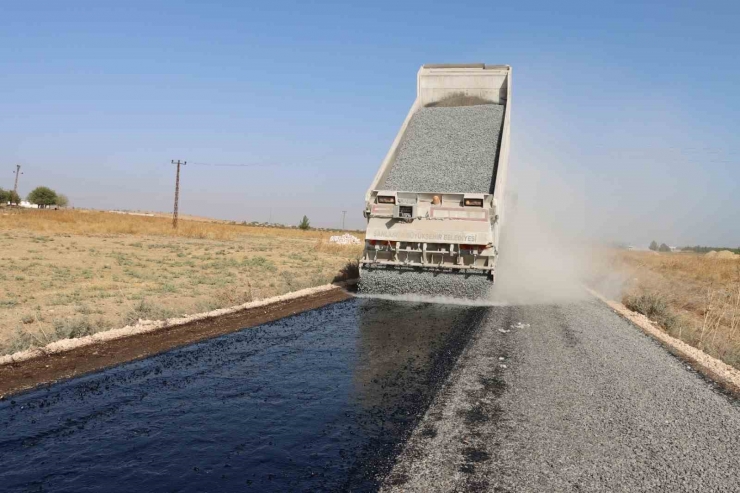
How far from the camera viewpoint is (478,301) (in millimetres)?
12297

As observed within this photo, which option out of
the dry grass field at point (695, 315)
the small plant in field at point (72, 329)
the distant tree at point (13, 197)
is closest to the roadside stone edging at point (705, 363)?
the dry grass field at point (695, 315)

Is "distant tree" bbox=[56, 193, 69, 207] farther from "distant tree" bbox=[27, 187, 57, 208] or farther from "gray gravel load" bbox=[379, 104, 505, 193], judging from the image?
"gray gravel load" bbox=[379, 104, 505, 193]

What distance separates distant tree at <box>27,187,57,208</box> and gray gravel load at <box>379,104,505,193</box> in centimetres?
11099

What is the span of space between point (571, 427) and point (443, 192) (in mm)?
8295

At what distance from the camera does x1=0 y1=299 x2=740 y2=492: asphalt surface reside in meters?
3.84

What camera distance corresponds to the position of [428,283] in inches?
484

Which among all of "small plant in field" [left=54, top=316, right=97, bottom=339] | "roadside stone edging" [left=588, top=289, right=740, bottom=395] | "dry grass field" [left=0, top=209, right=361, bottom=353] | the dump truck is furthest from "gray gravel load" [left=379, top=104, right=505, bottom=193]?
"small plant in field" [left=54, top=316, right=97, bottom=339]

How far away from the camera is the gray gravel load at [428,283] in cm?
1212

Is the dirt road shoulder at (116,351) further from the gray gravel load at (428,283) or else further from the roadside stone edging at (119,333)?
the gray gravel load at (428,283)

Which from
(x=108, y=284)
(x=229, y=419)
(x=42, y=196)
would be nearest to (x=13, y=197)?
(x=42, y=196)

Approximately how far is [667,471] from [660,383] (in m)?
2.83

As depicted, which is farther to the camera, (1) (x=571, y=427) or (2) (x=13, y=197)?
(2) (x=13, y=197)

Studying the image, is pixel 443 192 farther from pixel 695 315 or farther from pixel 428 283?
pixel 695 315

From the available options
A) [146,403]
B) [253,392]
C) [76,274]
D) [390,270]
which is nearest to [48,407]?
[146,403]
